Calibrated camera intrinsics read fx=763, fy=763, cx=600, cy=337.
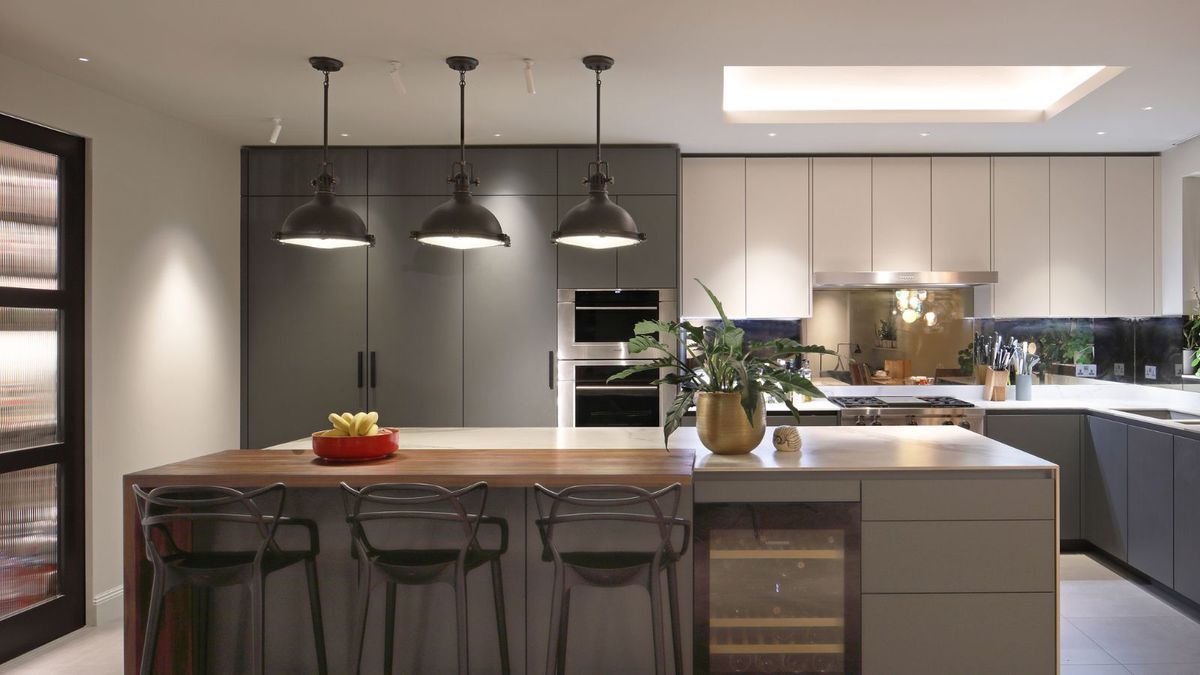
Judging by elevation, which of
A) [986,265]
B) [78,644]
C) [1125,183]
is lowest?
[78,644]

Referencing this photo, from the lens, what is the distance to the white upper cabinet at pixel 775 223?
5.07 m

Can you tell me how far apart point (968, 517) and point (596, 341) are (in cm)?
259

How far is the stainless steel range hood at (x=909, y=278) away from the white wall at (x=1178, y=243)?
1.07 metres

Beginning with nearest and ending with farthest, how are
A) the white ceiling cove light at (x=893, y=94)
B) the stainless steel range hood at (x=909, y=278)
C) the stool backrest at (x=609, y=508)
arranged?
the stool backrest at (x=609, y=508), the white ceiling cove light at (x=893, y=94), the stainless steel range hood at (x=909, y=278)

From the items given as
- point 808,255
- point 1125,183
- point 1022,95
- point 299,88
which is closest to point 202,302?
point 299,88

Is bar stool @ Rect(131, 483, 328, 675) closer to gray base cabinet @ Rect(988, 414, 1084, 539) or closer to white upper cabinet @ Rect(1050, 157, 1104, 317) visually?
gray base cabinet @ Rect(988, 414, 1084, 539)

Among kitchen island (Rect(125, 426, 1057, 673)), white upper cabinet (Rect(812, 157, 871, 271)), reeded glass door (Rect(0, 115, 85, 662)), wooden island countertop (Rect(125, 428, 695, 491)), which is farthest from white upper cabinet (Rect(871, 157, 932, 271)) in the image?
reeded glass door (Rect(0, 115, 85, 662))

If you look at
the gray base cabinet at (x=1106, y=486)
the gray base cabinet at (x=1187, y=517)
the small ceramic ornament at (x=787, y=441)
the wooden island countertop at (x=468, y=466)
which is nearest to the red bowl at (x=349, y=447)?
the wooden island countertop at (x=468, y=466)

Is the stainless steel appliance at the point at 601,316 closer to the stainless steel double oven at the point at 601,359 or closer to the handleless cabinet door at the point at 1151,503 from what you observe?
the stainless steel double oven at the point at 601,359

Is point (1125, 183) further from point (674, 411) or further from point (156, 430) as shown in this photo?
point (156, 430)

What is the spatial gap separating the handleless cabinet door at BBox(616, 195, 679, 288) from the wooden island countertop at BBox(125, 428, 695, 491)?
1616mm

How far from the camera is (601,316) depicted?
4.84m

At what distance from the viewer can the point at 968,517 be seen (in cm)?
269

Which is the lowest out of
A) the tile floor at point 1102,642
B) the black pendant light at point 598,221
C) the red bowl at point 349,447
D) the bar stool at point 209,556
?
the tile floor at point 1102,642
